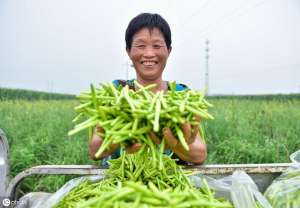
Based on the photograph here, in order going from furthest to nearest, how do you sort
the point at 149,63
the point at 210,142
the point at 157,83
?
the point at 210,142, the point at 157,83, the point at 149,63

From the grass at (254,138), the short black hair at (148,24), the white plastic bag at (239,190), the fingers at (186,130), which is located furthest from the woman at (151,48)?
the grass at (254,138)

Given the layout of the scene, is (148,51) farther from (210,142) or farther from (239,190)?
(210,142)

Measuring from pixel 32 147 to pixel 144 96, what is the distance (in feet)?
12.3

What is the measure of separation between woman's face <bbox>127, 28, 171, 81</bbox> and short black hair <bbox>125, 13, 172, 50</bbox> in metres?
0.02

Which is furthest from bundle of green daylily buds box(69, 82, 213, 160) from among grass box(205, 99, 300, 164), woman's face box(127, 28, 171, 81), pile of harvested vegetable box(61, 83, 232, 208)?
grass box(205, 99, 300, 164)

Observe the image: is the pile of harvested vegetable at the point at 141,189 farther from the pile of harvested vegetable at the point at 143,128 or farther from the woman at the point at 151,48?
the woman at the point at 151,48

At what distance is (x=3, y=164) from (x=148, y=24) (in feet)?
3.22

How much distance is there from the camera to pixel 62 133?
19.1 feet

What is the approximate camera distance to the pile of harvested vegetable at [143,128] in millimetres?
1183

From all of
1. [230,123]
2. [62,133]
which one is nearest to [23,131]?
[62,133]

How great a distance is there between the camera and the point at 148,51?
1905 millimetres

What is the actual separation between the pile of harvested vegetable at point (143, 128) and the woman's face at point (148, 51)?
1.89 feet

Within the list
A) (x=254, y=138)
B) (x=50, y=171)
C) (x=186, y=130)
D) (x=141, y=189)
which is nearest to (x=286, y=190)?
(x=186, y=130)

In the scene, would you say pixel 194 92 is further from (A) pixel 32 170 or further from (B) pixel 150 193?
(A) pixel 32 170
